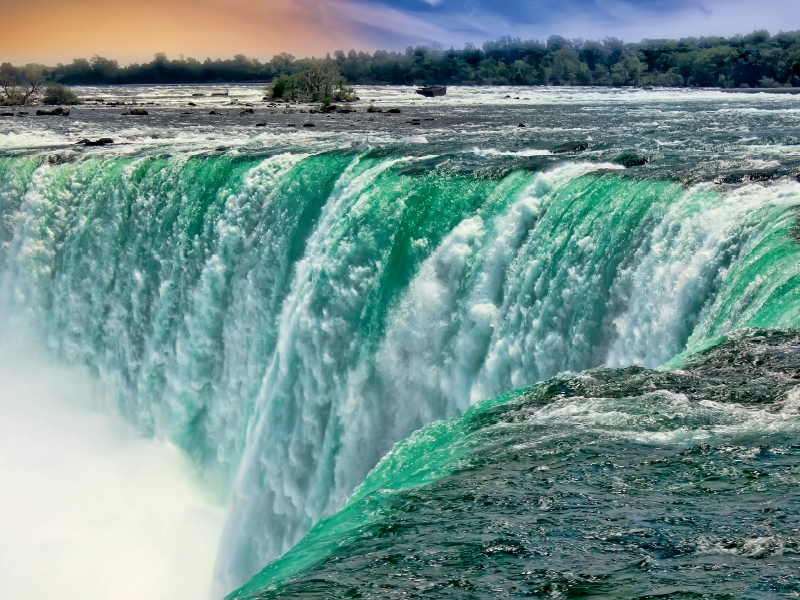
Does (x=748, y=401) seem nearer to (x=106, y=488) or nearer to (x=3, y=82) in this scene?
(x=106, y=488)

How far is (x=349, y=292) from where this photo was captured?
14234 mm

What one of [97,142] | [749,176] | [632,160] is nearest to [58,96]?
[97,142]

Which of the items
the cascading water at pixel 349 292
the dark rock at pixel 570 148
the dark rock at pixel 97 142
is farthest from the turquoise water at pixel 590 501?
the dark rock at pixel 97 142

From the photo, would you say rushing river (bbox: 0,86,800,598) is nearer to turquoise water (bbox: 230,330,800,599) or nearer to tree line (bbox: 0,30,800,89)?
turquoise water (bbox: 230,330,800,599)

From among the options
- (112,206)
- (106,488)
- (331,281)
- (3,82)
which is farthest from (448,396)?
(3,82)

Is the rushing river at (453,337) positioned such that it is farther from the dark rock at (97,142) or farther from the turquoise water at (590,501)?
the dark rock at (97,142)

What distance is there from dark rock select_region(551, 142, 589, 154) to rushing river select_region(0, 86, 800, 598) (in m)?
0.27

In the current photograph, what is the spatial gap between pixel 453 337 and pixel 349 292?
6.88ft

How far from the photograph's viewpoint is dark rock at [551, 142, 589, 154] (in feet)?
63.3

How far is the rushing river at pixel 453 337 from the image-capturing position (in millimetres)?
5430

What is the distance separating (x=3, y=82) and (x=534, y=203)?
6699cm

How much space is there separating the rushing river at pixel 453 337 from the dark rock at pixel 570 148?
27cm

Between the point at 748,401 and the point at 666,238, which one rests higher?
the point at 666,238

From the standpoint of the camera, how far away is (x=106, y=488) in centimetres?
1730
